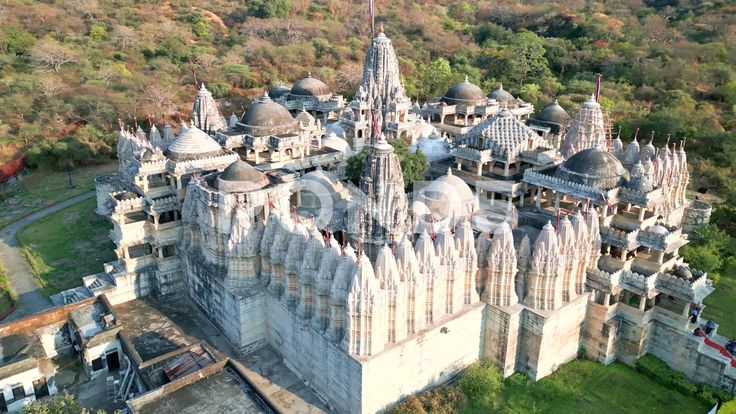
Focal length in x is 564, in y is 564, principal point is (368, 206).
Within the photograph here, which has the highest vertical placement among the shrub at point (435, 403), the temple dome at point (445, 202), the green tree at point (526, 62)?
the green tree at point (526, 62)

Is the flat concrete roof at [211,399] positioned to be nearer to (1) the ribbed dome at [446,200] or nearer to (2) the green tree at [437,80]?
(1) the ribbed dome at [446,200]

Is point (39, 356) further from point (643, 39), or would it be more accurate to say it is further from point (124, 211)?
point (643, 39)

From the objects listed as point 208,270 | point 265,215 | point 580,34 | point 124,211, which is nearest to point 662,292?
point 265,215

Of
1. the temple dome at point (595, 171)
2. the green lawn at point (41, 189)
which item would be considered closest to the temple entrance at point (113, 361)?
the green lawn at point (41, 189)

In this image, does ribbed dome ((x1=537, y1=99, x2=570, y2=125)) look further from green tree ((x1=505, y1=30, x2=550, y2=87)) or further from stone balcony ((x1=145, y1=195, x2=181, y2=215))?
green tree ((x1=505, y1=30, x2=550, y2=87))

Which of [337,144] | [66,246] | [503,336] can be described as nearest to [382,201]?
[503,336]

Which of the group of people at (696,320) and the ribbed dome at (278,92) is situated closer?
the group of people at (696,320)
